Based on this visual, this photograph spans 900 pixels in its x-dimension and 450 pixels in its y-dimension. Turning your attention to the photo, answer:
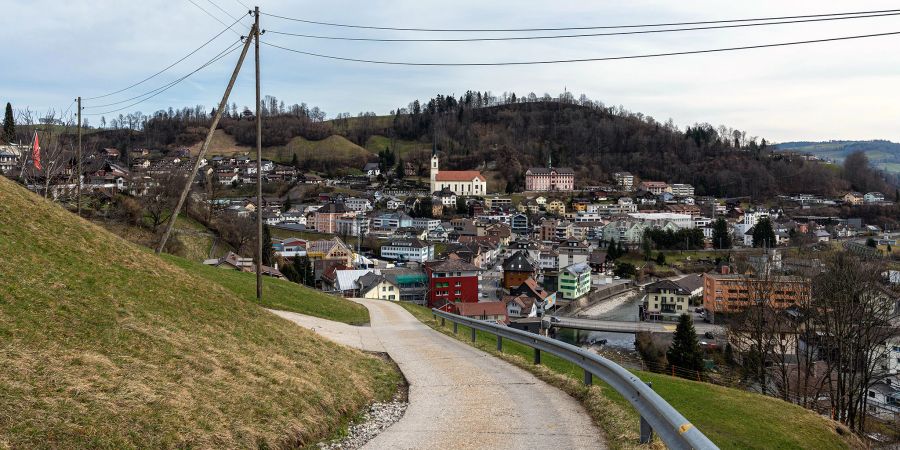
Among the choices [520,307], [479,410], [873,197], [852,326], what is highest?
[873,197]

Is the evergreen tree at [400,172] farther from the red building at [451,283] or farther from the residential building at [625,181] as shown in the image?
the red building at [451,283]

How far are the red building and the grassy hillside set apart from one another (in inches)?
1761

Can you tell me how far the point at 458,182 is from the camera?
144375 millimetres

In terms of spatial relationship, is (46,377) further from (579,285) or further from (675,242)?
(675,242)

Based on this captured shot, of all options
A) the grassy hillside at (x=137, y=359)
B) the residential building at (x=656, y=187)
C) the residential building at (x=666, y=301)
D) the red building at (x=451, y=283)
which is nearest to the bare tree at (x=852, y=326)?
the grassy hillside at (x=137, y=359)

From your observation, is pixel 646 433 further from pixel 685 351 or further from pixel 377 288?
pixel 377 288

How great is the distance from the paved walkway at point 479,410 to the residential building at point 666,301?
53.5m

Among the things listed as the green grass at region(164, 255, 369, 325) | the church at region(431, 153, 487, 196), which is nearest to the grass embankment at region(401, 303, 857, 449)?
the green grass at region(164, 255, 369, 325)

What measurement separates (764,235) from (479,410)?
3999 inches

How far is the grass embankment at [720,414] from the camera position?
22.6 ft

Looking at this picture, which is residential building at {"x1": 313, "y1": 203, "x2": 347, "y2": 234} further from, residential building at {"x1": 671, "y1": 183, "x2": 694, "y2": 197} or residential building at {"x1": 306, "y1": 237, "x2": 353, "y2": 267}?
residential building at {"x1": 671, "y1": 183, "x2": 694, "y2": 197}

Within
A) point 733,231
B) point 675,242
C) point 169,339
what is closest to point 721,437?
point 169,339

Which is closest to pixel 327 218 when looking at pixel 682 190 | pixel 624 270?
pixel 624 270

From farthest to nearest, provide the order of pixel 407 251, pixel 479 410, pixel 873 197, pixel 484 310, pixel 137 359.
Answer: pixel 873 197 → pixel 407 251 → pixel 484 310 → pixel 479 410 → pixel 137 359
